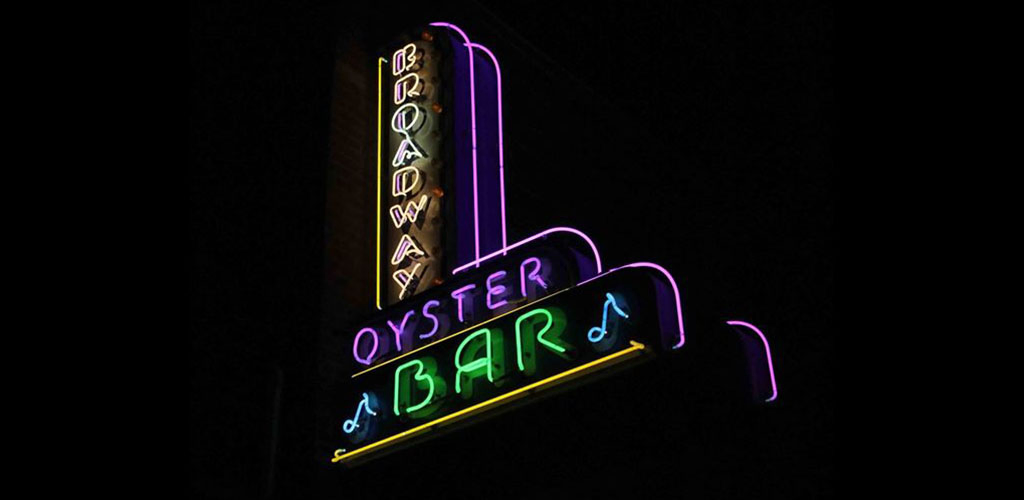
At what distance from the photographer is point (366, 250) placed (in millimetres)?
8289

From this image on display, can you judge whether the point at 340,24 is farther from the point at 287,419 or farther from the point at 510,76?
the point at 287,419

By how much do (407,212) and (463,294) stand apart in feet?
4.43

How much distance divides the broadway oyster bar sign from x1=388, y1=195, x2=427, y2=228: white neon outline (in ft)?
0.06

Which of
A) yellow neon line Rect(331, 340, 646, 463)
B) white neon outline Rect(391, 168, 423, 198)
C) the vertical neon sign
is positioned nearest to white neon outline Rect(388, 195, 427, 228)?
the vertical neon sign

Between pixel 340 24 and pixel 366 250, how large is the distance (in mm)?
2568

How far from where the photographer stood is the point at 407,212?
7695mm

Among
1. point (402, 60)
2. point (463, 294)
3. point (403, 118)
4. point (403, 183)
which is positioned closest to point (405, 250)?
point (403, 183)

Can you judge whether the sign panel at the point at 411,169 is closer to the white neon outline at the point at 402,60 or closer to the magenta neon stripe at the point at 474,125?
the white neon outline at the point at 402,60

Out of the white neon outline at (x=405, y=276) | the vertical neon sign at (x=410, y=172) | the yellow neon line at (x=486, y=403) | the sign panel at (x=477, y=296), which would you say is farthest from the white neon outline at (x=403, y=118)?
the yellow neon line at (x=486, y=403)

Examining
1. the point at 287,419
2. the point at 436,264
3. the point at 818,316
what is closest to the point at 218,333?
the point at 287,419

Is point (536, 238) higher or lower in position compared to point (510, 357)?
higher

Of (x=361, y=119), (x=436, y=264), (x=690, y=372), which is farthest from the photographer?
(x=361, y=119)

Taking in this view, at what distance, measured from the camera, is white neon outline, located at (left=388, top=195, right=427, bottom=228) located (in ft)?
24.9

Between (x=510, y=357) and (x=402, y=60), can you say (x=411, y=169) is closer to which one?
(x=402, y=60)
